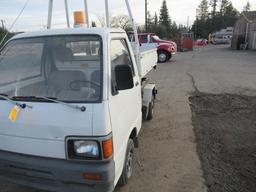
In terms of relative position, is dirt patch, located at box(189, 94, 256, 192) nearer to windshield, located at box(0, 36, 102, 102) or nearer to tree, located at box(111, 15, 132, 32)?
windshield, located at box(0, 36, 102, 102)

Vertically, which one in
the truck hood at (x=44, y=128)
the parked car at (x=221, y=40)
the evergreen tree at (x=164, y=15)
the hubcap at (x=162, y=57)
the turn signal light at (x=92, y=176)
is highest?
the evergreen tree at (x=164, y=15)

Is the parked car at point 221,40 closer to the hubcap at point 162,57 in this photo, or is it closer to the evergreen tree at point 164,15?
the evergreen tree at point 164,15

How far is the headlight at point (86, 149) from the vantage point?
2.41 m

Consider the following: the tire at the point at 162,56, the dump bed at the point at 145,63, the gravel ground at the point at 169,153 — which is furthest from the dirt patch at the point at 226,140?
the tire at the point at 162,56

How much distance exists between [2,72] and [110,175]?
6.23 ft

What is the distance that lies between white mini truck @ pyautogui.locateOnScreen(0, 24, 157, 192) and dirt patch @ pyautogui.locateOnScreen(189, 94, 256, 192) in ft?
5.01

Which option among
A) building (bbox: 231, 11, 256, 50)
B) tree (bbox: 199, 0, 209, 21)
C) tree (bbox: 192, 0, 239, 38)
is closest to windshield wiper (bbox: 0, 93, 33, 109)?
building (bbox: 231, 11, 256, 50)

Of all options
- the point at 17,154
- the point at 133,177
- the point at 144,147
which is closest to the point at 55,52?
Result: the point at 17,154

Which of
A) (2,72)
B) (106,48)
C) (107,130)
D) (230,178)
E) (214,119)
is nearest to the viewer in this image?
(107,130)

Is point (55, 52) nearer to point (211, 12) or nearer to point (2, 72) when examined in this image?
point (2, 72)

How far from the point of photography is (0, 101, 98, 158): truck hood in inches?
94.3

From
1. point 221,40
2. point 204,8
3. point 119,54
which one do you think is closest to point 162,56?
point 119,54

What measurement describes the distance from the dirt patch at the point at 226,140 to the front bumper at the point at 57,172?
5.66 ft

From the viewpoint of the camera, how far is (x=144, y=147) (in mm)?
4711
